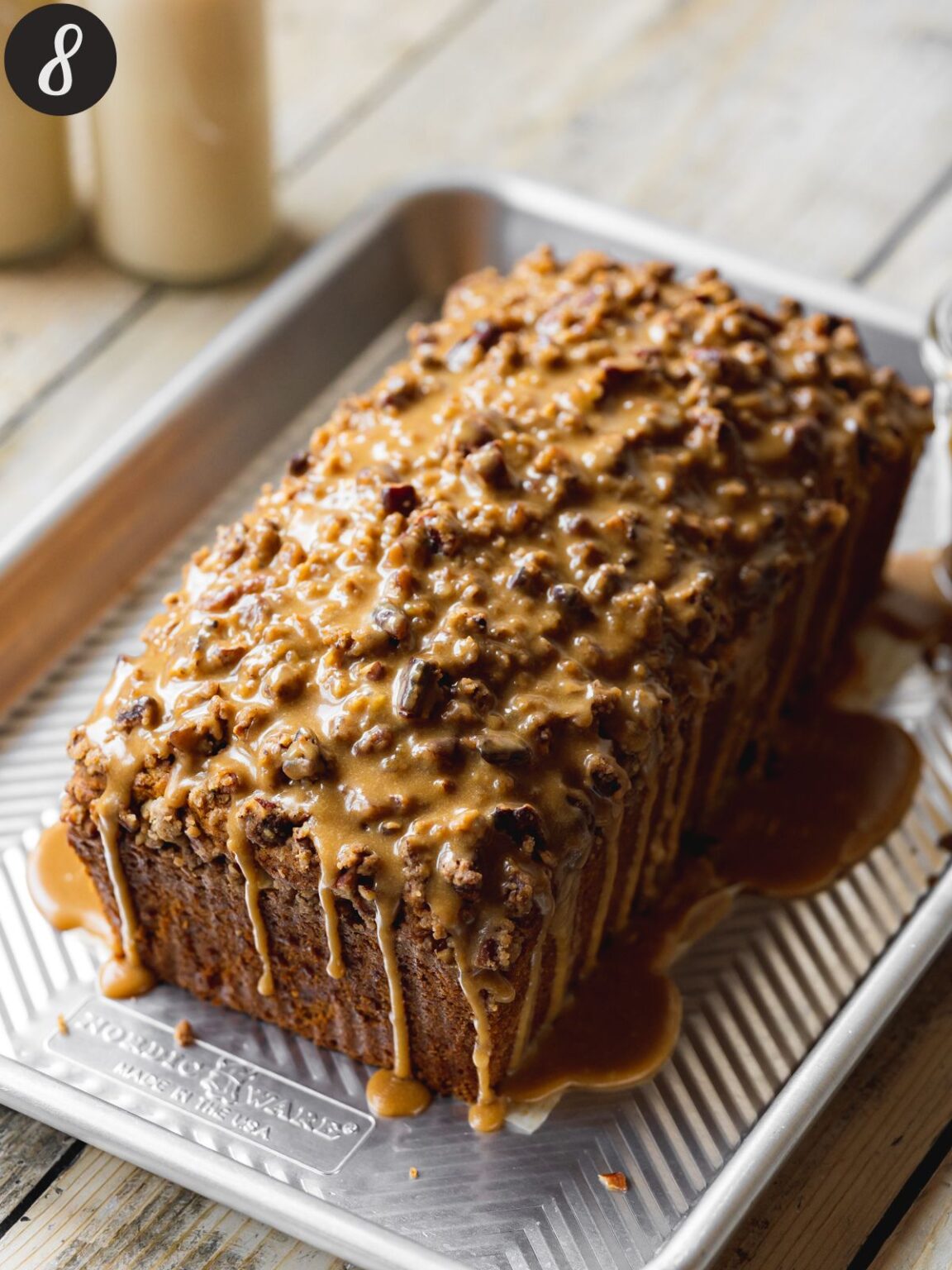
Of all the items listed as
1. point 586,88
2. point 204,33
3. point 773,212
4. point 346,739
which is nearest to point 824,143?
point 773,212

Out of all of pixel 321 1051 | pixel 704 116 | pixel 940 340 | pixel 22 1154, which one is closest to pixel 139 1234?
pixel 22 1154

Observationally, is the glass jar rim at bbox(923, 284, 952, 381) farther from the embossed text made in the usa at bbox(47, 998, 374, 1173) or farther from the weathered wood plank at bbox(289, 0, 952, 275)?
the embossed text made in the usa at bbox(47, 998, 374, 1173)

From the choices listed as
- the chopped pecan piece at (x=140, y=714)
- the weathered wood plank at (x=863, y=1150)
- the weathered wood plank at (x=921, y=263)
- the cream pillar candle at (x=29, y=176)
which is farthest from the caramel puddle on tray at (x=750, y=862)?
the cream pillar candle at (x=29, y=176)

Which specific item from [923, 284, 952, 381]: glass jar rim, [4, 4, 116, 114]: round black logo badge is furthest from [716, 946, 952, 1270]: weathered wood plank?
[4, 4, 116, 114]: round black logo badge

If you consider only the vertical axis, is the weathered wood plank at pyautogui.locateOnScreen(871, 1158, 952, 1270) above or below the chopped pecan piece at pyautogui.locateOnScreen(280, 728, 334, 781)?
below

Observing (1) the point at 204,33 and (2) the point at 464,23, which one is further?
(2) the point at 464,23

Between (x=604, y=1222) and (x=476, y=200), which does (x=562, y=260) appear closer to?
(x=476, y=200)

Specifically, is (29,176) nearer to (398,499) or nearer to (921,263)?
(398,499)
